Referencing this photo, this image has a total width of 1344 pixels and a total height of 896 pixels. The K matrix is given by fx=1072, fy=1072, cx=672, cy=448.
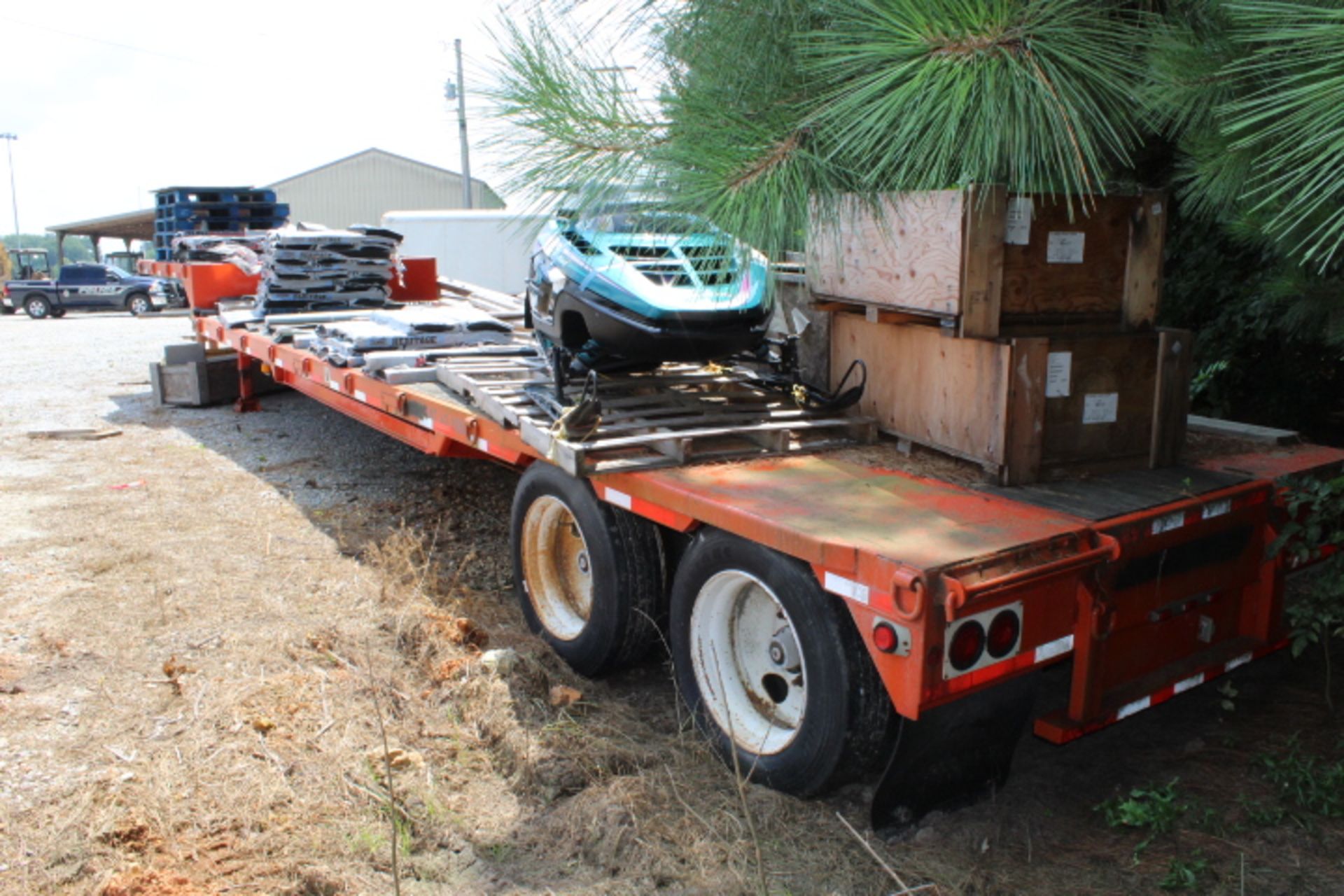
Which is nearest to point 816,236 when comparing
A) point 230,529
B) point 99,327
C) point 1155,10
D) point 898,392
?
point 898,392

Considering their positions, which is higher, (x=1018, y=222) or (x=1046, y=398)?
(x=1018, y=222)

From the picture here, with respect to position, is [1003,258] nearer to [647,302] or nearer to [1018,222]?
[1018,222]

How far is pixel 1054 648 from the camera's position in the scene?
9.95 ft

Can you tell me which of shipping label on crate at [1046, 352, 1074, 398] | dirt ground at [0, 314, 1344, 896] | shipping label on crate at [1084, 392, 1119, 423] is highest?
shipping label on crate at [1046, 352, 1074, 398]

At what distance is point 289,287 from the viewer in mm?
8336

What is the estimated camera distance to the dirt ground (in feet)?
9.73

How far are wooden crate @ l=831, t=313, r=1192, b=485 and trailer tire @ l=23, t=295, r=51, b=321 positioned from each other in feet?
87.8

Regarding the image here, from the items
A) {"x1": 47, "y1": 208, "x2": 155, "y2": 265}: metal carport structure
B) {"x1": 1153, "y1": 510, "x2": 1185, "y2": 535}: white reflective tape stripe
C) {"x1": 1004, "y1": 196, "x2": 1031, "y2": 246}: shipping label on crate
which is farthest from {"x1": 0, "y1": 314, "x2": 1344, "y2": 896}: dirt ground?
{"x1": 47, "y1": 208, "x2": 155, "y2": 265}: metal carport structure

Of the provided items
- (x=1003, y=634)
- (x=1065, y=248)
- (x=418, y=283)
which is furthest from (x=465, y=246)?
(x=1003, y=634)

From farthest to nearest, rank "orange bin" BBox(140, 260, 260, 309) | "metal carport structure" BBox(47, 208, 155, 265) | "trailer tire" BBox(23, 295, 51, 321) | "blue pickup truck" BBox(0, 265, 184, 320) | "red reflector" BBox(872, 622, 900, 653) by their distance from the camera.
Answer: "metal carport structure" BBox(47, 208, 155, 265) → "blue pickup truck" BBox(0, 265, 184, 320) → "trailer tire" BBox(23, 295, 51, 321) → "orange bin" BBox(140, 260, 260, 309) → "red reflector" BBox(872, 622, 900, 653)

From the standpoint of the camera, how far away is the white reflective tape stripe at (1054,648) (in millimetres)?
2996

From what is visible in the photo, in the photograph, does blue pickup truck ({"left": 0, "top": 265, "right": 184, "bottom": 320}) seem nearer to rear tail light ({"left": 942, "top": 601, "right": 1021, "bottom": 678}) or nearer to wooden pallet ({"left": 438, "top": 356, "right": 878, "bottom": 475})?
wooden pallet ({"left": 438, "top": 356, "right": 878, "bottom": 475})

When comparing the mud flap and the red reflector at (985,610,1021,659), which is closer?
the red reflector at (985,610,1021,659)

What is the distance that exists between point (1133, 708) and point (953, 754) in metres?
0.59
